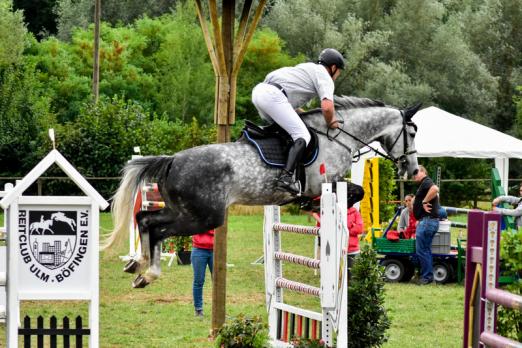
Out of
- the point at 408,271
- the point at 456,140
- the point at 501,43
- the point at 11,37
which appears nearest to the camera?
the point at 408,271

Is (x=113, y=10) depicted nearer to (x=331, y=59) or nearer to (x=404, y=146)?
(x=404, y=146)

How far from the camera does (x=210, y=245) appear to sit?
1064cm

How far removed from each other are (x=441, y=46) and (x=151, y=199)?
→ 978 inches

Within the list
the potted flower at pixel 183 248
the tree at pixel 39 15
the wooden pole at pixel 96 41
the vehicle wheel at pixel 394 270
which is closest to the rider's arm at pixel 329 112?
the vehicle wheel at pixel 394 270

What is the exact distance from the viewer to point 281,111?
7.83 m

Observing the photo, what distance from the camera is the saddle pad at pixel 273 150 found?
7730 millimetres

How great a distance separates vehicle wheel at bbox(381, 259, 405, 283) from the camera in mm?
14383

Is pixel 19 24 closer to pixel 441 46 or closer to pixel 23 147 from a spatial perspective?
pixel 23 147

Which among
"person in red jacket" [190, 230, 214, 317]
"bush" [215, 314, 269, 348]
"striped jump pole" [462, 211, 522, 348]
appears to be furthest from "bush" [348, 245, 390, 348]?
"person in red jacket" [190, 230, 214, 317]

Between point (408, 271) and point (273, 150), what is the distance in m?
7.19

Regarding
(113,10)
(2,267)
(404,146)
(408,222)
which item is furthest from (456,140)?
(113,10)

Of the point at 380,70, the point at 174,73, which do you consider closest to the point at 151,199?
the point at 380,70

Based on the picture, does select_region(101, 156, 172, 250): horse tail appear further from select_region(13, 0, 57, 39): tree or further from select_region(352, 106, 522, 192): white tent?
select_region(13, 0, 57, 39): tree

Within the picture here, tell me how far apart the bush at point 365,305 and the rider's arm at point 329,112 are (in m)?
1.03
